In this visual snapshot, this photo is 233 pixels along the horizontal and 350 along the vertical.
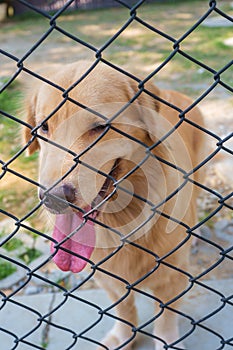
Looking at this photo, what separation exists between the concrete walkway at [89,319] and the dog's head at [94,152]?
55cm

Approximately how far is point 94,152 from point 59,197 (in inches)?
12.4

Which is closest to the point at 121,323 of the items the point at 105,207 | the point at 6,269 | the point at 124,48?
the point at 105,207

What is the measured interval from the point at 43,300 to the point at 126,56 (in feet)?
16.3

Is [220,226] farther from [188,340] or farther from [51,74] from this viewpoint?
[51,74]

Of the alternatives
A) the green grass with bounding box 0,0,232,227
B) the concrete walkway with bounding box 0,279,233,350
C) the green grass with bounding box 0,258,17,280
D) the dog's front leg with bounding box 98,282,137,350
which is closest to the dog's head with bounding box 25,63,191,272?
the green grass with bounding box 0,0,232,227

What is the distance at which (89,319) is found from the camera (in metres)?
2.43

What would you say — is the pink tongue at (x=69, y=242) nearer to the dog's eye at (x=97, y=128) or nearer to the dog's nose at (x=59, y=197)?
the dog's nose at (x=59, y=197)

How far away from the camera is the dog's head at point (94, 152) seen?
1.66 m

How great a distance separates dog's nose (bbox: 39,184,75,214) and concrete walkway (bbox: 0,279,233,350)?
0.79 metres

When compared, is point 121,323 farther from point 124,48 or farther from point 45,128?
point 124,48

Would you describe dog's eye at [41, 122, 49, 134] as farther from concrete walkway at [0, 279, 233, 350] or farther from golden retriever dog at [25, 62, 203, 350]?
concrete walkway at [0, 279, 233, 350]

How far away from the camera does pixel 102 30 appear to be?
8.77 metres

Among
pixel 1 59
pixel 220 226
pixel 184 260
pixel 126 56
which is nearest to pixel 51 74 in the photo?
pixel 184 260

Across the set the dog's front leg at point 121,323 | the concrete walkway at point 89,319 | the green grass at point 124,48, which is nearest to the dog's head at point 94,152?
the green grass at point 124,48
